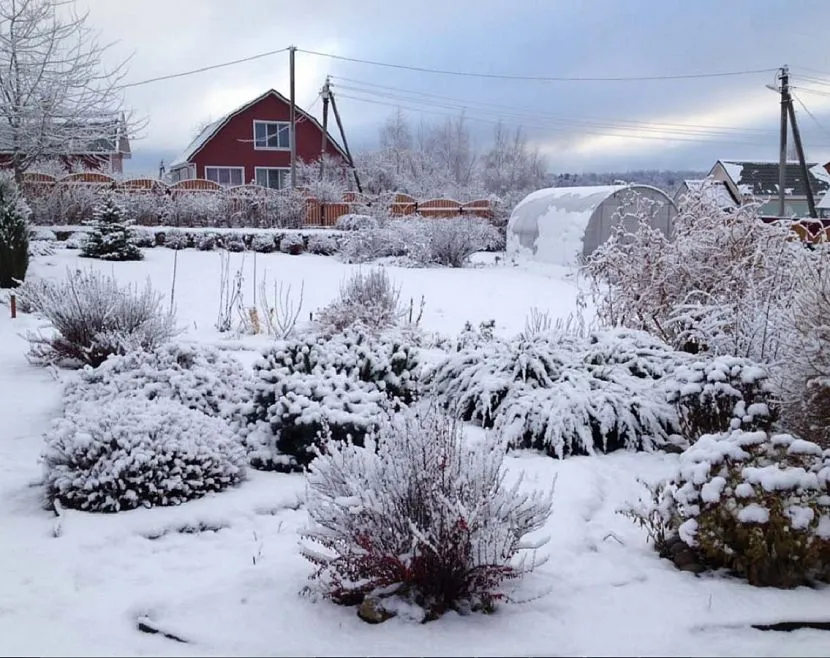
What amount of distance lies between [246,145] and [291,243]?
18.9m

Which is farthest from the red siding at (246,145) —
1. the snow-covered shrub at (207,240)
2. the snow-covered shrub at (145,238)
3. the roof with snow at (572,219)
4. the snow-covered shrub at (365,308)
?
Answer: the snow-covered shrub at (365,308)

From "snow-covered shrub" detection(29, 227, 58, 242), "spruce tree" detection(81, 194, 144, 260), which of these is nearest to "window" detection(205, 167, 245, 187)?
"snow-covered shrub" detection(29, 227, 58, 242)

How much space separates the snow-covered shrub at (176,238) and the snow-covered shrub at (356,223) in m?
4.61

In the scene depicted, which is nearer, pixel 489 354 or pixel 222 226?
pixel 489 354

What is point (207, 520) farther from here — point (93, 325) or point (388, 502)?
point (93, 325)

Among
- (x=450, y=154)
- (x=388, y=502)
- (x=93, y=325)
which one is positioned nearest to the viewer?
(x=388, y=502)

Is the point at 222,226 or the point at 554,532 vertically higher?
the point at 222,226

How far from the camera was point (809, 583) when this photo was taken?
125 inches

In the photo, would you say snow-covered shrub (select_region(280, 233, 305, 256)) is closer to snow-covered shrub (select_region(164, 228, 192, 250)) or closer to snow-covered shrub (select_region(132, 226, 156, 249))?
snow-covered shrub (select_region(164, 228, 192, 250))

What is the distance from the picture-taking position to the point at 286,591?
2996 mm

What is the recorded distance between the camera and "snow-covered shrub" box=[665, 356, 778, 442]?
478cm

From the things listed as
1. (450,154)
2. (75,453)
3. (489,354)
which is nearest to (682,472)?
(489,354)

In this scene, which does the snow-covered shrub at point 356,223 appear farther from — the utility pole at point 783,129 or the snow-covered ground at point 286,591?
the snow-covered ground at point 286,591

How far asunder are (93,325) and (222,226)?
15979 millimetres
